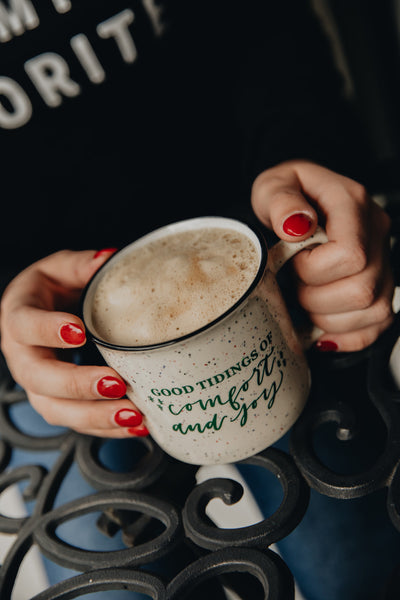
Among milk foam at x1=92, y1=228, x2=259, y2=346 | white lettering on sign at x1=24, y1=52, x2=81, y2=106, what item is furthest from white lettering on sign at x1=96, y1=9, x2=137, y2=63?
milk foam at x1=92, y1=228, x2=259, y2=346

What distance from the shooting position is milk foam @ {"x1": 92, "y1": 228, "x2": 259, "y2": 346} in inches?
18.3

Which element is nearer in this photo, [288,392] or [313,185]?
[288,392]

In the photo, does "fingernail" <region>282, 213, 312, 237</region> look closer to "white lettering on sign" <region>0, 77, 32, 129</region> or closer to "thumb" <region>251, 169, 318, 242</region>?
"thumb" <region>251, 169, 318, 242</region>

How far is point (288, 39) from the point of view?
108 centimetres

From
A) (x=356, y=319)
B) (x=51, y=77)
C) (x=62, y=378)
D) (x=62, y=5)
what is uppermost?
(x=62, y=5)

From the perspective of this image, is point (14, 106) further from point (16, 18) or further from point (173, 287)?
point (173, 287)

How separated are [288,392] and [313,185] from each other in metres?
0.32

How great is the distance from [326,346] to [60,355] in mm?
418

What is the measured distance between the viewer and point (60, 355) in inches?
29.1

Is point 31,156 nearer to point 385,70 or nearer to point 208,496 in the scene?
point 208,496

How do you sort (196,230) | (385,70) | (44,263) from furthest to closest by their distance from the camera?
1. (385,70)
2. (44,263)
3. (196,230)

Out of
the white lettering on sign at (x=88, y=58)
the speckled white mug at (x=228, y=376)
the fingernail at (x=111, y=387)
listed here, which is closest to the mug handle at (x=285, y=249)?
the speckled white mug at (x=228, y=376)

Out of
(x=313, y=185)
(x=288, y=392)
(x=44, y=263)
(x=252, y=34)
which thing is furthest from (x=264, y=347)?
(x=252, y=34)

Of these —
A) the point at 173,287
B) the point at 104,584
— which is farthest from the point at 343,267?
the point at 104,584
